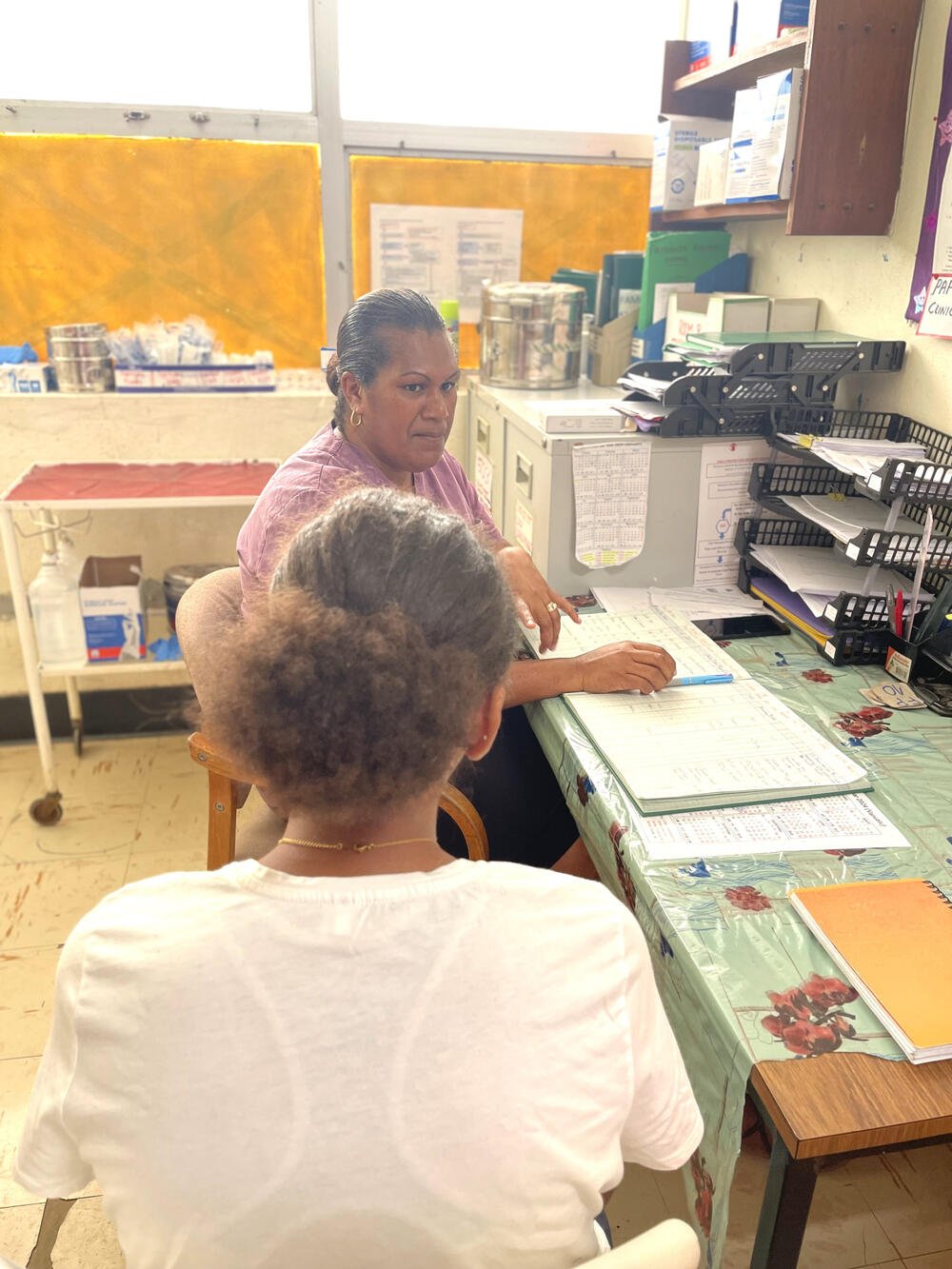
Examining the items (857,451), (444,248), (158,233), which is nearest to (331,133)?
(444,248)

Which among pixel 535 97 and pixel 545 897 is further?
pixel 535 97

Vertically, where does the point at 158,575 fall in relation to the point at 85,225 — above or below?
below

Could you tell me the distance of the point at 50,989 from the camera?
184 cm

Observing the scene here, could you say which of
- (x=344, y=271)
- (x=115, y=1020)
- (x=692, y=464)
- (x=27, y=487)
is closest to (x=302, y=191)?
(x=344, y=271)

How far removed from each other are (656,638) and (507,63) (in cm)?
182

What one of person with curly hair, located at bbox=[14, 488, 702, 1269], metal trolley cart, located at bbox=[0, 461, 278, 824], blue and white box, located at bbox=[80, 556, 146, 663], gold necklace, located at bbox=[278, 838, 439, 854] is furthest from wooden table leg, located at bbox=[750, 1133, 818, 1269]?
blue and white box, located at bbox=[80, 556, 146, 663]

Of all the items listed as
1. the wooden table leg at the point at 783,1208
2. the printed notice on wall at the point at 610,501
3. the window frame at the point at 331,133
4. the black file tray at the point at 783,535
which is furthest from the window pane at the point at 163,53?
the wooden table leg at the point at 783,1208

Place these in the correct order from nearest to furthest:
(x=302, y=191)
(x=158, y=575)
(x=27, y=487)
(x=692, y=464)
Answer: (x=692, y=464)
(x=27, y=487)
(x=302, y=191)
(x=158, y=575)

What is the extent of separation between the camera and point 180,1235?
572mm

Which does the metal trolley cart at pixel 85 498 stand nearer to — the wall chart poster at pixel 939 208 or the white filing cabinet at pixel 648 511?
the white filing cabinet at pixel 648 511

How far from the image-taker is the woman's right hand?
133 centimetres

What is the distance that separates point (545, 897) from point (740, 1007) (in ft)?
0.94

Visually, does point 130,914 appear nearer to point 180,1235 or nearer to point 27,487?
point 180,1235

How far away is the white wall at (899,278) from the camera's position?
1.55 meters
